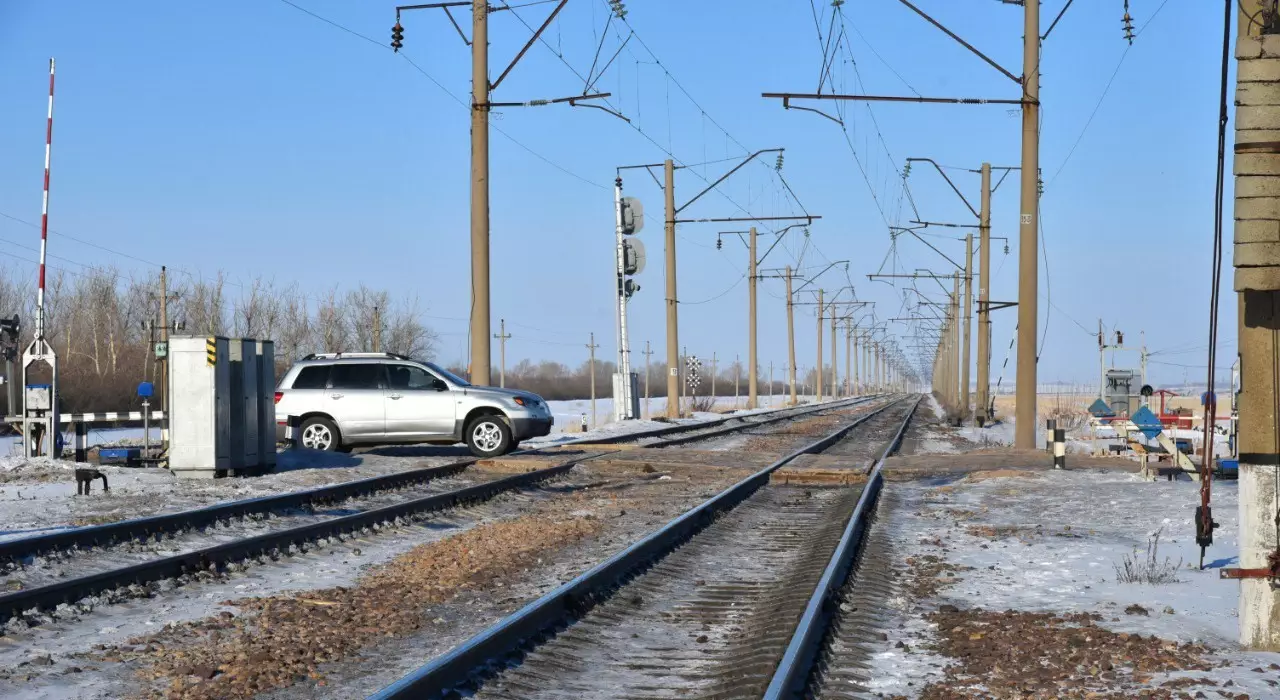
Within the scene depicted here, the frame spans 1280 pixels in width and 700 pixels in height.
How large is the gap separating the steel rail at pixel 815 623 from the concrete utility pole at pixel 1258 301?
2.28m

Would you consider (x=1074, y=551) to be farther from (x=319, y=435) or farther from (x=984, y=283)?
(x=984, y=283)

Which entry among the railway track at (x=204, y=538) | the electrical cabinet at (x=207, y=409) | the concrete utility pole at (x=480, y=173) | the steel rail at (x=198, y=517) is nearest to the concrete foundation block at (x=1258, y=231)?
the railway track at (x=204, y=538)

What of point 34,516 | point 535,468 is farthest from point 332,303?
point 34,516

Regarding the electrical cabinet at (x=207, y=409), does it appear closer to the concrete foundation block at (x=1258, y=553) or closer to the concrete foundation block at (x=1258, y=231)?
the concrete foundation block at (x=1258, y=553)

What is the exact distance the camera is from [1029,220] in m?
24.7

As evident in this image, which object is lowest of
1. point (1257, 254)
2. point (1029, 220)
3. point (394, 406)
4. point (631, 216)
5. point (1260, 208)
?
point (394, 406)

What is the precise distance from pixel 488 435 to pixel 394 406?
5.33 feet

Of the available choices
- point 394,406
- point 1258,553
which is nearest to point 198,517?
point 1258,553

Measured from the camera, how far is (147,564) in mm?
9016

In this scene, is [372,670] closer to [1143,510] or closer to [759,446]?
[1143,510]

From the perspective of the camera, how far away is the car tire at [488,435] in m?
22.4

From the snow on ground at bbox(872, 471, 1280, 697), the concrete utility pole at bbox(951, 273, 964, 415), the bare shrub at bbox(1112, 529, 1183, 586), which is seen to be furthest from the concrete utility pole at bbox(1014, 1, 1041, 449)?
the concrete utility pole at bbox(951, 273, 964, 415)

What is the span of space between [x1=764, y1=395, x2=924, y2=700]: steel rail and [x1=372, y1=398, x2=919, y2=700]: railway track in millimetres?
12

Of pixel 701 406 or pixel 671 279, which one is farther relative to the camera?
pixel 701 406
